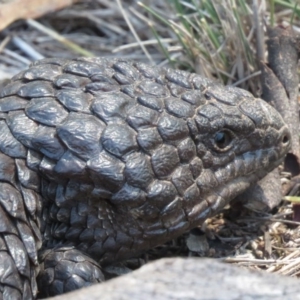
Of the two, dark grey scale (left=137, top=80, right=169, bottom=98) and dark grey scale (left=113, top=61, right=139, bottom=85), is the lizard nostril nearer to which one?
dark grey scale (left=137, top=80, right=169, bottom=98)

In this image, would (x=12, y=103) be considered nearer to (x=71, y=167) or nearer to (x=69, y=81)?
(x=69, y=81)

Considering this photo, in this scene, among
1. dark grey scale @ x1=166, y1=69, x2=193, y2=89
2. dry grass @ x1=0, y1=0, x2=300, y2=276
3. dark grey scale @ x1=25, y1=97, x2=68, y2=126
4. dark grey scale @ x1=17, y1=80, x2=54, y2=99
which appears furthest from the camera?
dry grass @ x1=0, y1=0, x2=300, y2=276

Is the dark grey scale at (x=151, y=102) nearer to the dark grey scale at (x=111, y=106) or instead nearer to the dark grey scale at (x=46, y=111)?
the dark grey scale at (x=111, y=106)

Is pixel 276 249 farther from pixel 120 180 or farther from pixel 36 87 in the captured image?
pixel 36 87

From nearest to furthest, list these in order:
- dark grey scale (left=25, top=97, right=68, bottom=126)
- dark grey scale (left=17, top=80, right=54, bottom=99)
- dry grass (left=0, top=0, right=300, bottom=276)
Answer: dark grey scale (left=25, top=97, right=68, bottom=126) < dark grey scale (left=17, top=80, right=54, bottom=99) < dry grass (left=0, top=0, right=300, bottom=276)

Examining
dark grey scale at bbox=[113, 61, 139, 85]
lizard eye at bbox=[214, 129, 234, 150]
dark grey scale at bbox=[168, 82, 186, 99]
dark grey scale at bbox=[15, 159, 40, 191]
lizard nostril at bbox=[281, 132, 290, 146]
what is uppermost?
dark grey scale at bbox=[113, 61, 139, 85]

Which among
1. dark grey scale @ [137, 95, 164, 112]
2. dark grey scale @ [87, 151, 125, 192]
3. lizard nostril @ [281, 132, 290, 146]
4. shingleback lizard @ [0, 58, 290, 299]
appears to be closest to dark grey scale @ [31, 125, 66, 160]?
shingleback lizard @ [0, 58, 290, 299]

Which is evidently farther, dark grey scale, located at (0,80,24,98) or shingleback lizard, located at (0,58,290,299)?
dark grey scale, located at (0,80,24,98)
